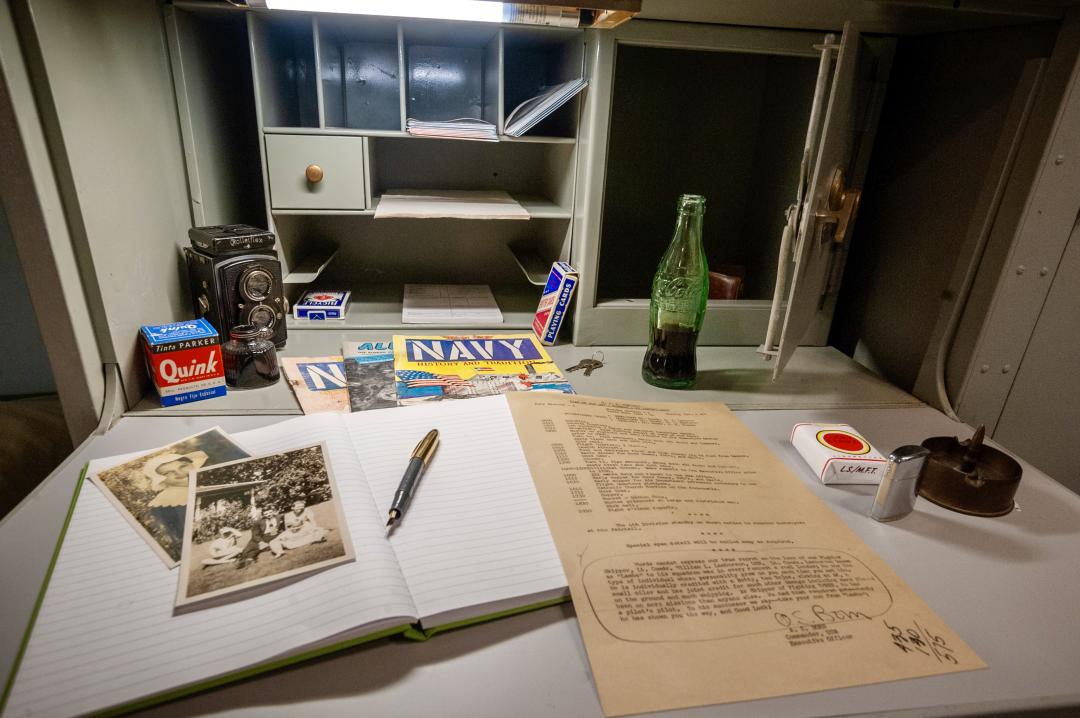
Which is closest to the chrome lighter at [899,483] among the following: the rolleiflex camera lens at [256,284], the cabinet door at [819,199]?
the cabinet door at [819,199]

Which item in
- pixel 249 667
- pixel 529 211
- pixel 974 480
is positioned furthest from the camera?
pixel 529 211

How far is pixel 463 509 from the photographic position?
2.12 feet

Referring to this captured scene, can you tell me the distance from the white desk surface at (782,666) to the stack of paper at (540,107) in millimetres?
753

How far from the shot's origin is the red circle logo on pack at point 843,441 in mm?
787

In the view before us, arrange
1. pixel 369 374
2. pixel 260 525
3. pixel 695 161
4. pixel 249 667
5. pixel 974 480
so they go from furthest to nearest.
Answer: pixel 695 161, pixel 369 374, pixel 974 480, pixel 260 525, pixel 249 667

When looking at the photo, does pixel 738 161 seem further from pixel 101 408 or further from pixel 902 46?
pixel 101 408

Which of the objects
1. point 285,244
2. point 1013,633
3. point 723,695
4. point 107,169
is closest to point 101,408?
point 107,169

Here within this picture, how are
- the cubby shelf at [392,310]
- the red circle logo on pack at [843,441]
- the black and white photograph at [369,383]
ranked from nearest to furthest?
the red circle logo on pack at [843,441], the black and white photograph at [369,383], the cubby shelf at [392,310]

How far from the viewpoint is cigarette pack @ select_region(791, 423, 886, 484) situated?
2.49 ft

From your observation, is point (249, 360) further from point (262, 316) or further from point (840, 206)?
point (840, 206)

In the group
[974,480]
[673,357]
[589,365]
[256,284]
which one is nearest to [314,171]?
[256,284]

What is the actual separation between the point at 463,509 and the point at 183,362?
0.51 metres

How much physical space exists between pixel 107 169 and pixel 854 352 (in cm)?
133
